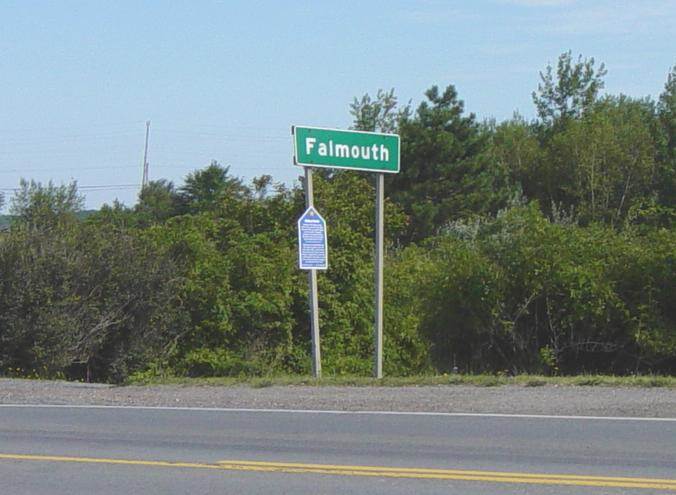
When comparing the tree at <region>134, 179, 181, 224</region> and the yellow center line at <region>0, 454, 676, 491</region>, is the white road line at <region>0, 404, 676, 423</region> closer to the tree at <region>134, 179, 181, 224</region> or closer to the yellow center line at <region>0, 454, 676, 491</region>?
the yellow center line at <region>0, 454, 676, 491</region>

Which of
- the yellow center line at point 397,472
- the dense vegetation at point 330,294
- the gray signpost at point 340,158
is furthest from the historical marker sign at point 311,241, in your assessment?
the yellow center line at point 397,472

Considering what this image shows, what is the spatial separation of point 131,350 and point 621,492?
15849mm

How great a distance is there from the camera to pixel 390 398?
14336mm

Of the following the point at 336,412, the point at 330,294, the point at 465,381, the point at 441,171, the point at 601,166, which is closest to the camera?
the point at 336,412

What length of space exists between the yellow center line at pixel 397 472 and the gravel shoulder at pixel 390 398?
385 centimetres

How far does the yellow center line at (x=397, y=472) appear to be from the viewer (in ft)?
27.5

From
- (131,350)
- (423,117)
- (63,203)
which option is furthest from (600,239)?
(63,203)

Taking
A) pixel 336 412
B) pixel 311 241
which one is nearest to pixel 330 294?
pixel 311 241

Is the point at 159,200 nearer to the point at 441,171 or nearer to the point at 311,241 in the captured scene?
the point at 441,171

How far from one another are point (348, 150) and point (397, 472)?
28.7 feet

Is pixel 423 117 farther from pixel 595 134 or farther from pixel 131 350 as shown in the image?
pixel 131 350

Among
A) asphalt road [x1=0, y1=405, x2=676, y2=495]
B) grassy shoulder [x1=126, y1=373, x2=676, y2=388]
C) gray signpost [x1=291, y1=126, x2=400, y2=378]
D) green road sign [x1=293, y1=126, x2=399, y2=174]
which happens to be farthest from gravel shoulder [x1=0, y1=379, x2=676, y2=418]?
green road sign [x1=293, y1=126, x2=399, y2=174]

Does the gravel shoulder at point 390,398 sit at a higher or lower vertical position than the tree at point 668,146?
lower

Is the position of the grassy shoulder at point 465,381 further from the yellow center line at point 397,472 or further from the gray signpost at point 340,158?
the yellow center line at point 397,472
